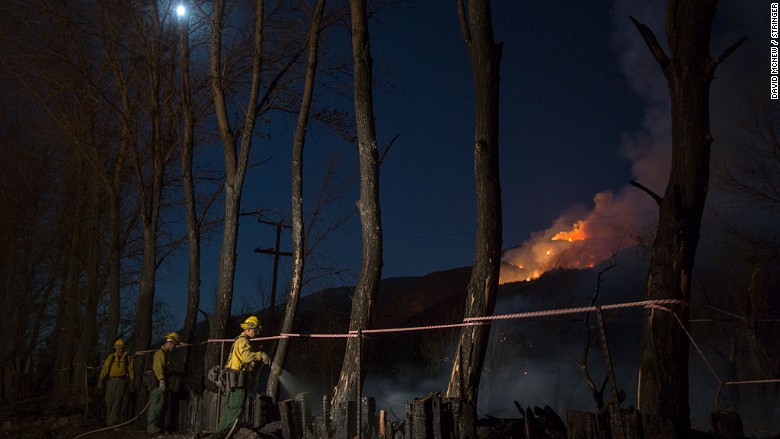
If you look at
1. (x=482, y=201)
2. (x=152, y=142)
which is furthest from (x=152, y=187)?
(x=482, y=201)

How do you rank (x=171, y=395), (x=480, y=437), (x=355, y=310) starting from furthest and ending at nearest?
(x=171, y=395)
(x=355, y=310)
(x=480, y=437)

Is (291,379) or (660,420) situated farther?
(291,379)

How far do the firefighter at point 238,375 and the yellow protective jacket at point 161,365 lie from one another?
10.0 ft

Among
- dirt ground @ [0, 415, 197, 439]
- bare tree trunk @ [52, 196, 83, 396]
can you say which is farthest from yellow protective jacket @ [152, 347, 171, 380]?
bare tree trunk @ [52, 196, 83, 396]

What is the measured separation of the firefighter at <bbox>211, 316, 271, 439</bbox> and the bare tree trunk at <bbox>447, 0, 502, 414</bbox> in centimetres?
376

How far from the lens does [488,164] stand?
8.09 metres

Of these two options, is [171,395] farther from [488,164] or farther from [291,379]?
[291,379]

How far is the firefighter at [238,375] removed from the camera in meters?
9.73

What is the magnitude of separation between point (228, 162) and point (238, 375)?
594 centimetres

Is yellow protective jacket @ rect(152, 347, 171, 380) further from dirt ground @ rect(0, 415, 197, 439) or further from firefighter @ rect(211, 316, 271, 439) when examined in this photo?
firefighter @ rect(211, 316, 271, 439)

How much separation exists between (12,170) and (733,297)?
106 ft

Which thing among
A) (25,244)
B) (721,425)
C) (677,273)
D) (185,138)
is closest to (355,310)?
(677,273)

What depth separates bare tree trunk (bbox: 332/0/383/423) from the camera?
9000 mm

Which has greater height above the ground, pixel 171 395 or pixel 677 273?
pixel 677 273
